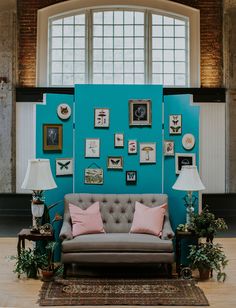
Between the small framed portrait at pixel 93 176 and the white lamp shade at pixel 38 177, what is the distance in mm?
909

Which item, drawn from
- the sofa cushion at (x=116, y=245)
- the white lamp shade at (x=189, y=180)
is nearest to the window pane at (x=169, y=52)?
the white lamp shade at (x=189, y=180)

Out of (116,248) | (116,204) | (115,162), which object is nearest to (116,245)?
(116,248)

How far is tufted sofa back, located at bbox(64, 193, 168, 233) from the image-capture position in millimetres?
7043

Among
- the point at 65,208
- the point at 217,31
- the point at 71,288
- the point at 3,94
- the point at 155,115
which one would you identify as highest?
the point at 217,31

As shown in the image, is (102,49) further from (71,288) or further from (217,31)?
(71,288)

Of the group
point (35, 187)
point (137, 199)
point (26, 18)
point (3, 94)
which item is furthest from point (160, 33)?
point (35, 187)

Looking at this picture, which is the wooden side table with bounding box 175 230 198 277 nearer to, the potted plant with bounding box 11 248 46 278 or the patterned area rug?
the patterned area rug

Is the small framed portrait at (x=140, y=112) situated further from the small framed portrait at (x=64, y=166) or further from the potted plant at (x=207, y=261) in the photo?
the potted plant at (x=207, y=261)

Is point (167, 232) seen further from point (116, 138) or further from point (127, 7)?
point (127, 7)

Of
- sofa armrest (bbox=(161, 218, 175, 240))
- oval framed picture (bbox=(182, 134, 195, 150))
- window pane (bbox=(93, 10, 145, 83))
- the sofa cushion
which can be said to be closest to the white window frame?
window pane (bbox=(93, 10, 145, 83))

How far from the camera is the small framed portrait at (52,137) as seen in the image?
7.35 m

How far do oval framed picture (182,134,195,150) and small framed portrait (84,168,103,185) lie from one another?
1.32 metres

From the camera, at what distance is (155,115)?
7.42m

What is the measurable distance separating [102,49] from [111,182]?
4.84m
